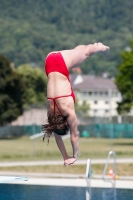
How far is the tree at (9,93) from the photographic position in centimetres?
7062

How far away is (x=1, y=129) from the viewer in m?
71.6

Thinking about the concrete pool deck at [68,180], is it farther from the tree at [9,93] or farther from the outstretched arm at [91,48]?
the tree at [9,93]

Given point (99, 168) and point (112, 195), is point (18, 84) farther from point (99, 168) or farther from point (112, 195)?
point (112, 195)

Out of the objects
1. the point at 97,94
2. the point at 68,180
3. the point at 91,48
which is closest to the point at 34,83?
the point at 97,94

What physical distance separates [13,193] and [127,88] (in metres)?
33.0

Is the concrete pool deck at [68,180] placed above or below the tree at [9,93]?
below

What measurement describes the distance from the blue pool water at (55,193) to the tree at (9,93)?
5063 cm

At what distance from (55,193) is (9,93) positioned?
54.5 metres

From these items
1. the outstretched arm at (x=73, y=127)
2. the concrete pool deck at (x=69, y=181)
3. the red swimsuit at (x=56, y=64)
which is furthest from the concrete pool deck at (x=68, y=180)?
the red swimsuit at (x=56, y=64)

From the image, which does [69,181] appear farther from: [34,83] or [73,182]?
[34,83]

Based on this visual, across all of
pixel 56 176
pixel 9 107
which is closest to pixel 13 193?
pixel 56 176

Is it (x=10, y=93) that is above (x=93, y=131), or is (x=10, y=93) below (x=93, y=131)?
above

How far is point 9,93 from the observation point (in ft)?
238

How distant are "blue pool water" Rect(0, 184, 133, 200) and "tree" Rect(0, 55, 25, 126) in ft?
166
